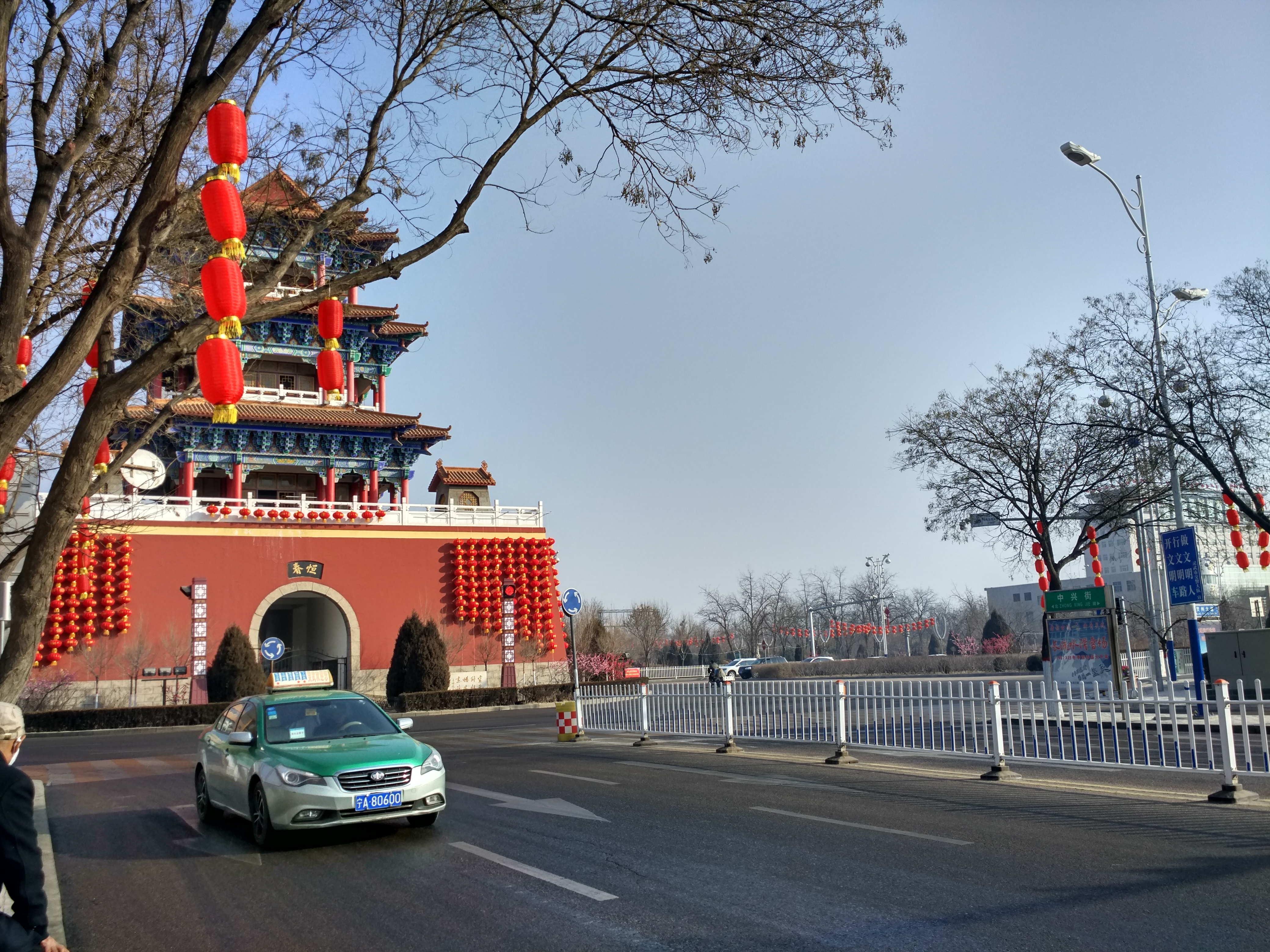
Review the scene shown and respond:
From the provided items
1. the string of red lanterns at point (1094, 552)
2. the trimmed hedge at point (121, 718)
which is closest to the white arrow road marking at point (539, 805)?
the string of red lanterns at point (1094, 552)

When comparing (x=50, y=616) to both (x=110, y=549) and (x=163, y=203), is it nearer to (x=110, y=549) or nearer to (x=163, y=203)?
(x=110, y=549)

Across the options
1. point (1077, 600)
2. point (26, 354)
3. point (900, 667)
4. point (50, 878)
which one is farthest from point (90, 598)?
point (900, 667)

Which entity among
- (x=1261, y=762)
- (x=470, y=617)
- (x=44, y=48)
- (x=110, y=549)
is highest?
(x=44, y=48)

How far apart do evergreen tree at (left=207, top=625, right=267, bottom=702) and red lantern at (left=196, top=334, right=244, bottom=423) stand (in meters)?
25.9

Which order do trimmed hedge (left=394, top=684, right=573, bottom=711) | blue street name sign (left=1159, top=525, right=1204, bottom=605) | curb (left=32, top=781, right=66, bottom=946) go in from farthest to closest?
trimmed hedge (left=394, top=684, right=573, bottom=711) → blue street name sign (left=1159, top=525, right=1204, bottom=605) → curb (left=32, top=781, right=66, bottom=946)

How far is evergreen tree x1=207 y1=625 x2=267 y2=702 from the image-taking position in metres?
31.8

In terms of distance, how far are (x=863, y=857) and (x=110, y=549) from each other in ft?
103

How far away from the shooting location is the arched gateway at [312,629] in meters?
35.6

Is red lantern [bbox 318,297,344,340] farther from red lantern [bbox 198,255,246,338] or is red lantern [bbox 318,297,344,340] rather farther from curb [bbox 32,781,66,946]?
curb [bbox 32,781,66,946]

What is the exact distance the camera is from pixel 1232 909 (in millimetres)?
5531

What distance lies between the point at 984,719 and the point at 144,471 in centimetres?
1252

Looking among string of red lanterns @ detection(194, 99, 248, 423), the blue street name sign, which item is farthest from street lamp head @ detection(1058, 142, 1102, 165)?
string of red lanterns @ detection(194, 99, 248, 423)

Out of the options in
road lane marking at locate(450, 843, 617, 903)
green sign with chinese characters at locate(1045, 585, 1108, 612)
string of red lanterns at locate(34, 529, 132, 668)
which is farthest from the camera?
string of red lanterns at locate(34, 529, 132, 668)

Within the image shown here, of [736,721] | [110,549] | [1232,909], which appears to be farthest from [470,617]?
[1232,909]
